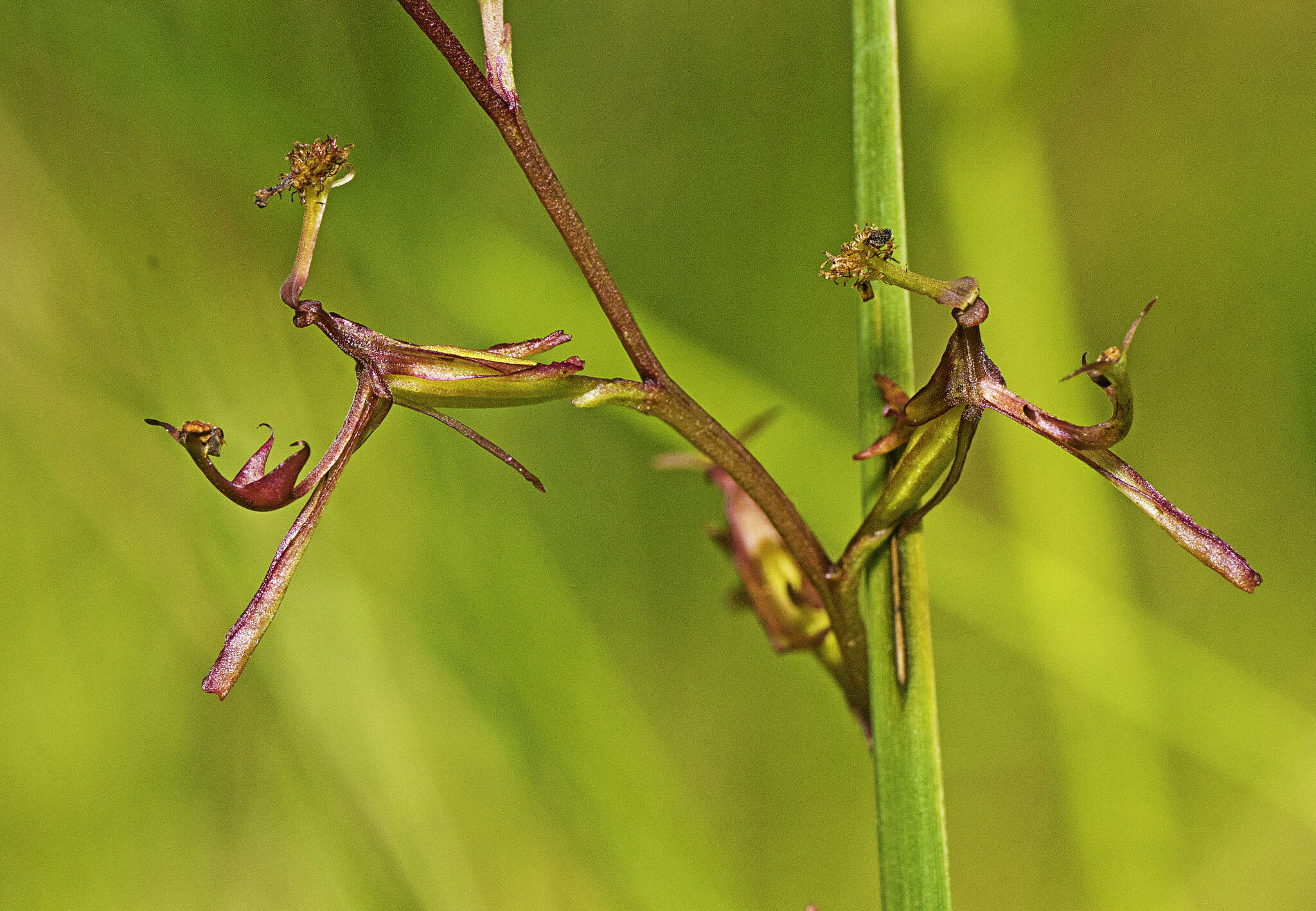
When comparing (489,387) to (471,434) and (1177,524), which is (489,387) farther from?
(1177,524)

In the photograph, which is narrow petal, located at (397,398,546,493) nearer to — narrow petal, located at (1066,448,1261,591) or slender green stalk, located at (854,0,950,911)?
slender green stalk, located at (854,0,950,911)

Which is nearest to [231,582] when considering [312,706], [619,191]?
[312,706]

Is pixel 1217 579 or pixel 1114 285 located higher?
pixel 1114 285

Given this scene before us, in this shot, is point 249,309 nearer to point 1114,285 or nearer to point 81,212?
point 81,212

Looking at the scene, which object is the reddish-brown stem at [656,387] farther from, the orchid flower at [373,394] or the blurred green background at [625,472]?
the blurred green background at [625,472]

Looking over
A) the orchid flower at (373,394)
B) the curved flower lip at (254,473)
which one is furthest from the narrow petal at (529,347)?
the curved flower lip at (254,473)

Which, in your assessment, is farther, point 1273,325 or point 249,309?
point 1273,325

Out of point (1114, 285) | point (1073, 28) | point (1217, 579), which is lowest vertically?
point (1217, 579)

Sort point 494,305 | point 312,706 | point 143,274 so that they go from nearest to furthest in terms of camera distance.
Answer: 1. point 312,706
2. point 143,274
3. point 494,305
